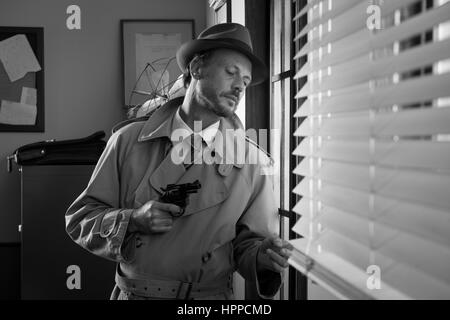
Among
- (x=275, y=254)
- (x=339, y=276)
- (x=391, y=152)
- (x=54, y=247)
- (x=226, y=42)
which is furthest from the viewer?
(x=54, y=247)

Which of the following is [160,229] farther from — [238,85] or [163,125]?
[238,85]

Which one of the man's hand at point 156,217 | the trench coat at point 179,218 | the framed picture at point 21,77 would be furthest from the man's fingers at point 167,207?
the framed picture at point 21,77

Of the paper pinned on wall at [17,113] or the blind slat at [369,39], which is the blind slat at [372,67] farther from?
the paper pinned on wall at [17,113]

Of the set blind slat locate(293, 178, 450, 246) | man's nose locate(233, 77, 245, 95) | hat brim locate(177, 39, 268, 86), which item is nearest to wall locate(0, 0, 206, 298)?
hat brim locate(177, 39, 268, 86)

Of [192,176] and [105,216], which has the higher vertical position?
[192,176]

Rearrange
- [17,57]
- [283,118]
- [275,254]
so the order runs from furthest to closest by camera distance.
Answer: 1. [17,57]
2. [283,118]
3. [275,254]

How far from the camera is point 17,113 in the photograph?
3209 mm

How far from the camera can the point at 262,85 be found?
6.37ft

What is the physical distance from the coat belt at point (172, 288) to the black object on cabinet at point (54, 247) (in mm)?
1315

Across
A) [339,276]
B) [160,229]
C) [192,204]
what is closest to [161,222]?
[160,229]

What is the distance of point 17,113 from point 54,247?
1148mm

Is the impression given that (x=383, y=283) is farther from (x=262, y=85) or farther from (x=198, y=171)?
(x=262, y=85)

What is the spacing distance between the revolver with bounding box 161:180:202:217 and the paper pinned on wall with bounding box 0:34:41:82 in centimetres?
237
